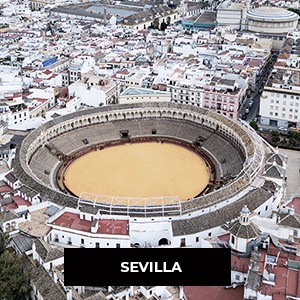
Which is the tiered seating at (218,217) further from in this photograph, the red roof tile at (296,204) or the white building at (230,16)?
the white building at (230,16)

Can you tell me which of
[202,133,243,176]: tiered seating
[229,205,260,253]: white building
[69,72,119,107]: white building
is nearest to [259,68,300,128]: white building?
[202,133,243,176]: tiered seating

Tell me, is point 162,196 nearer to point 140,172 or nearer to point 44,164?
point 140,172

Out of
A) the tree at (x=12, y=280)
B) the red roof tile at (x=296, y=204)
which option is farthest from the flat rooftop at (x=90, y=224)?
the red roof tile at (x=296, y=204)

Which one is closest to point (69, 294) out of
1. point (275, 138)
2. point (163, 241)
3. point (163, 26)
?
point (163, 241)

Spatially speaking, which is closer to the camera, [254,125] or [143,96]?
[254,125]

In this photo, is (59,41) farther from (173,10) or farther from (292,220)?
(292,220)

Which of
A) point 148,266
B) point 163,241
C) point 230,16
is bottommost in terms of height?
point 163,241
